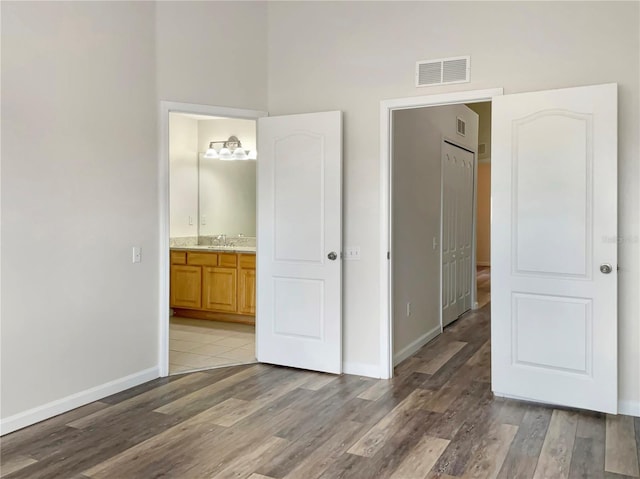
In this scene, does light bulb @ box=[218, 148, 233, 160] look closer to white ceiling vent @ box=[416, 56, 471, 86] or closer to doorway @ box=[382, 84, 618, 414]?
white ceiling vent @ box=[416, 56, 471, 86]

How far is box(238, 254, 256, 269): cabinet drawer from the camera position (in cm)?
606

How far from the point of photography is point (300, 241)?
440 cm

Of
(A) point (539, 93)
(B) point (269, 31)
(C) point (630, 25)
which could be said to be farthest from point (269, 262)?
(C) point (630, 25)

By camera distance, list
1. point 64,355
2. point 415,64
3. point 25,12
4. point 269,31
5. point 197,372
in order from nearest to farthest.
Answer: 1. point 25,12
2. point 64,355
3. point 415,64
4. point 197,372
5. point 269,31

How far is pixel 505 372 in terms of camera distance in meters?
3.71

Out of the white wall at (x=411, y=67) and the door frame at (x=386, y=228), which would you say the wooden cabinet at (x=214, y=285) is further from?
the door frame at (x=386, y=228)

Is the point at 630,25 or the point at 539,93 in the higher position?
the point at 630,25

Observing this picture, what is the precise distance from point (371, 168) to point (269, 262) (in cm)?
119

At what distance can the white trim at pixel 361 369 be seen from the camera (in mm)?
4250

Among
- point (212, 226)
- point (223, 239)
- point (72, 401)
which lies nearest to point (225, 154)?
point (212, 226)

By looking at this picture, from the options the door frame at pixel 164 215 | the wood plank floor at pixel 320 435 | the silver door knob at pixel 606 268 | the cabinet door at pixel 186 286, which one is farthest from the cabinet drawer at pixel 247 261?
the silver door knob at pixel 606 268

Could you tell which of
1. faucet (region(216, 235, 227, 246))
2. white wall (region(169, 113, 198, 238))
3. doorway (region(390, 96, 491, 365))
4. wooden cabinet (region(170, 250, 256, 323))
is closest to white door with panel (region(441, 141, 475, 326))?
doorway (region(390, 96, 491, 365))

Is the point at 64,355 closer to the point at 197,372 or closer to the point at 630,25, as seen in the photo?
the point at 197,372

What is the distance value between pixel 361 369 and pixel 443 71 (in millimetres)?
2407
